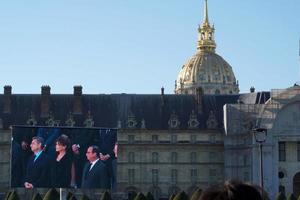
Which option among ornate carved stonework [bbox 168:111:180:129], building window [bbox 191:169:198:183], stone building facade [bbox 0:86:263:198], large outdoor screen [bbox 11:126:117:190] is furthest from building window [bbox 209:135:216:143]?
large outdoor screen [bbox 11:126:117:190]

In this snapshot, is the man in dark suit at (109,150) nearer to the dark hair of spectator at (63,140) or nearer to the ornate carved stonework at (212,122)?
the dark hair of spectator at (63,140)

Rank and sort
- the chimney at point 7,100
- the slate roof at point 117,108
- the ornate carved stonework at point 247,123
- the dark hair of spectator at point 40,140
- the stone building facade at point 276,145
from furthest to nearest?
the slate roof at point 117,108 < the chimney at point 7,100 < the ornate carved stonework at point 247,123 < the stone building facade at point 276,145 < the dark hair of spectator at point 40,140

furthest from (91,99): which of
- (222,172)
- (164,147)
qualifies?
(222,172)

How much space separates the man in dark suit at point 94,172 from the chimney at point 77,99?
11.8 metres

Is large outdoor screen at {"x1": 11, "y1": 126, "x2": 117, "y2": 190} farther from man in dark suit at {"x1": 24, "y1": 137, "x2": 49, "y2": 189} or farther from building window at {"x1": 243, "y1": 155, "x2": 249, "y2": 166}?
building window at {"x1": 243, "y1": 155, "x2": 249, "y2": 166}

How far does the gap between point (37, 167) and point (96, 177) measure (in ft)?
16.0

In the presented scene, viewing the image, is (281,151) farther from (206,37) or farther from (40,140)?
(206,37)

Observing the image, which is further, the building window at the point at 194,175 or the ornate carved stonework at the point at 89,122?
the ornate carved stonework at the point at 89,122

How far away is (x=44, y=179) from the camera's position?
182ft

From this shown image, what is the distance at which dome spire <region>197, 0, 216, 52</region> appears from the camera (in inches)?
5374

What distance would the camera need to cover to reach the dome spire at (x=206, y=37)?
13650 cm

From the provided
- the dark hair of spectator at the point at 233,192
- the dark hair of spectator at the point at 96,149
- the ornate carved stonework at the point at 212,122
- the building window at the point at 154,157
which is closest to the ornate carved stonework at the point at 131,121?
the building window at the point at 154,157

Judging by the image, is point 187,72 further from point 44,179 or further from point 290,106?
point 44,179

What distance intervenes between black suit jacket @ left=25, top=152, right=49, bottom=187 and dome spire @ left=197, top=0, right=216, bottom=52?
82693 millimetres
